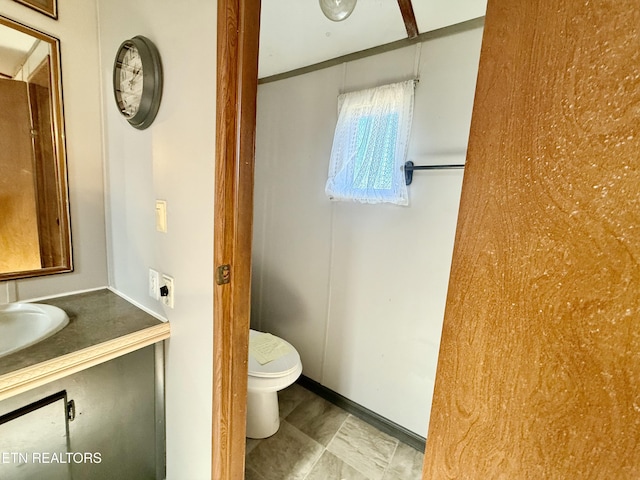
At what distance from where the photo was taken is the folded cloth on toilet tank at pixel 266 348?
60.3 inches

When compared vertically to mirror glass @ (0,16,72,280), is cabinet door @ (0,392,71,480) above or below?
below

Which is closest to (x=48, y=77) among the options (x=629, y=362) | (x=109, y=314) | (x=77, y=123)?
(x=77, y=123)

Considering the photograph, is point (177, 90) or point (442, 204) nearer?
point (177, 90)

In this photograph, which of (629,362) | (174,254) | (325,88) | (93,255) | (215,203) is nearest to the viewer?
(629,362)

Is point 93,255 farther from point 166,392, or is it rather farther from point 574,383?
point 574,383

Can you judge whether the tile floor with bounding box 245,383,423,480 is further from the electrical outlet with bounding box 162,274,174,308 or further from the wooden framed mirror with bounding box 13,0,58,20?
the wooden framed mirror with bounding box 13,0,58,20

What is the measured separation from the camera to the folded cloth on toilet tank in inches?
60.3

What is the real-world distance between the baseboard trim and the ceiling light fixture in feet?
6.68

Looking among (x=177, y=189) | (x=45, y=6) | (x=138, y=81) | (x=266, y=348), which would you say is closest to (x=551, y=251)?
(x=177, y=189)

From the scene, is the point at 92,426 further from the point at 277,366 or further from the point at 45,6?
the point at 45,6

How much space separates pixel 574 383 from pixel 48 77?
5.94 ft

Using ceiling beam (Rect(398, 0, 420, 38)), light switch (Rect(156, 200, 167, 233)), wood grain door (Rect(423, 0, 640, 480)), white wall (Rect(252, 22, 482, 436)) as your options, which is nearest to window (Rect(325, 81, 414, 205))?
white wall (Rect(252, 22, 482, 436))

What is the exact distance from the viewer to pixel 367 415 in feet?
5.60

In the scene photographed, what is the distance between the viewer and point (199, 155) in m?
0.86
